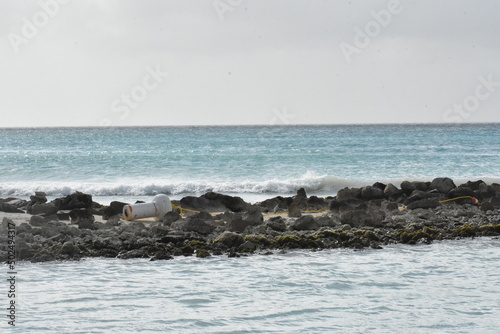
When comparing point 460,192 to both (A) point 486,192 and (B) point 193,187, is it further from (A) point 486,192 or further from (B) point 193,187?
(B) point 193,187

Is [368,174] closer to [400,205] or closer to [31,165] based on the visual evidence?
[400,205]

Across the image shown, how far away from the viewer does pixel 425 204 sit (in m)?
15.7

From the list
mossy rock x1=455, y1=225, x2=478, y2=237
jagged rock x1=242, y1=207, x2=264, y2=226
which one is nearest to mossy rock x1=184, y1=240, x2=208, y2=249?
jagged rock x1=242, y1=207, x2=264, y2=226

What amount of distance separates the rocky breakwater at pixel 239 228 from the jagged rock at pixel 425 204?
0.02 meters

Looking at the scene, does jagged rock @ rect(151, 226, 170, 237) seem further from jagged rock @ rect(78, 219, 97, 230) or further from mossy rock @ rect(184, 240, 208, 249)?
jagged rock @ rect(78, 219, 97, 230)

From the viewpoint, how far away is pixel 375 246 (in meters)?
11.0

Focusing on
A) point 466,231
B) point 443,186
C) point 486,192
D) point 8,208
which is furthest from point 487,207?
point 8,208

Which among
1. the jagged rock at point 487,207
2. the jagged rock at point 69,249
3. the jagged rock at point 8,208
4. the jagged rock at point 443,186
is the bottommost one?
the jagged rock at point 8,208

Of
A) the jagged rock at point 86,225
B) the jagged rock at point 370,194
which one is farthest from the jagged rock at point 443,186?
the jagged rock at point 86,225

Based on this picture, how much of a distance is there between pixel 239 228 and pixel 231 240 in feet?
3.52

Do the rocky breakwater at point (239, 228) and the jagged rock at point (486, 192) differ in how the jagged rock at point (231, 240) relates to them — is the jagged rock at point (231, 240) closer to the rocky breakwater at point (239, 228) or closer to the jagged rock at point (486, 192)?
the rocky breakwater at point (239, 228)

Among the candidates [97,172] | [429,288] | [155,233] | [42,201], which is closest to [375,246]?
[429,288]

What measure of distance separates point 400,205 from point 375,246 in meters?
5.62

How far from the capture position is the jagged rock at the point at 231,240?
1084 centimetres
